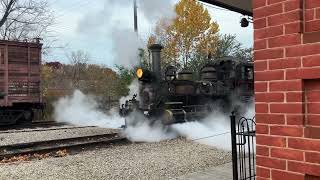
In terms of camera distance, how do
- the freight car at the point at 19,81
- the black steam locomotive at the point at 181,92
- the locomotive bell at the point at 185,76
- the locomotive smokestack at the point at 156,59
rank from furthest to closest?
the freight car at the point at 19,81
the locomotive bell at the point at 185,76
the locomotive smokestack at the point at 156,59
the black steam locomotive at the point at 181,92

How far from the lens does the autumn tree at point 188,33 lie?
111ft

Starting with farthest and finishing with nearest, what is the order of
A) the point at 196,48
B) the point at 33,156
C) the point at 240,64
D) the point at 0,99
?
1. the point at 196,48
2. the point at 0,99
3. the point at 240,64
4. the point at 33,156

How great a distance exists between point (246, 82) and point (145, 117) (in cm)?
472

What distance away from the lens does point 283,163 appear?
102 inches

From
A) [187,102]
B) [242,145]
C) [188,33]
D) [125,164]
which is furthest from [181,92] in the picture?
[188,33]

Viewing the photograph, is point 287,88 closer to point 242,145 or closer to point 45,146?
point 242,145

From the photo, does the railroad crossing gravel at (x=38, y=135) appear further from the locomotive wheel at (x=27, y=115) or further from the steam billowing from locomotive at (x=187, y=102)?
the locomotive wheel at (x=27, y=115)

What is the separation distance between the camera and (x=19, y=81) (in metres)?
18.2

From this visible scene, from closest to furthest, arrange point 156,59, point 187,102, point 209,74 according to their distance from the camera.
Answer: point 156,59 < point 187,102 < point 209,74

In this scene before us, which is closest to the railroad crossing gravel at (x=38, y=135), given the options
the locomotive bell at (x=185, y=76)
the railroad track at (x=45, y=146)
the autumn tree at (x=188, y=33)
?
the railroad track at (x=45, y=146)

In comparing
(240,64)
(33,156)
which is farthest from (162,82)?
(33,156)

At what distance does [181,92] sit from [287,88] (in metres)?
11.8

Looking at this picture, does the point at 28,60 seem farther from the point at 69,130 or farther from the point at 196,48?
the point at 196,48

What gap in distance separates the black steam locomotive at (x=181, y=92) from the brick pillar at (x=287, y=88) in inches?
406
